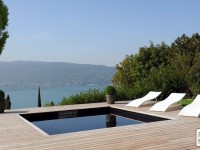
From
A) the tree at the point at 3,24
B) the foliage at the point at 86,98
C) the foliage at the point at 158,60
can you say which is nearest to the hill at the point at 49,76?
the foliage at the point at 158,60

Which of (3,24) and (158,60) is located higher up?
(3,24)

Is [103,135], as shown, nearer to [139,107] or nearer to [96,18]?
[139,107]

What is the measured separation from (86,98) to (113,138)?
8.28 meters

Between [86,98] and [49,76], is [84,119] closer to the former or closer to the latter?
[86,98]

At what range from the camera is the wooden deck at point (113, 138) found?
6.32 metres

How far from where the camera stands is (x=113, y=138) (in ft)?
23.0

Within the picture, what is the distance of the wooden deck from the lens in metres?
6.32

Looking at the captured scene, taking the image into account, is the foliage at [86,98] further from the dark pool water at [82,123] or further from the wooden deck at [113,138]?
the wooden deck at [113,138]

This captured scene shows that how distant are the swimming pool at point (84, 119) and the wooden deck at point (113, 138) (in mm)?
1980

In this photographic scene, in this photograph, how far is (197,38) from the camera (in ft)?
106

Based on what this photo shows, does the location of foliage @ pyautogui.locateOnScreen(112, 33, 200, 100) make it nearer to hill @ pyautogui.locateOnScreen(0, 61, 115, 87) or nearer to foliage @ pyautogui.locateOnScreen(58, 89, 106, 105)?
foliage @ pyautogui.locateOnScreen(58, 89, 106, 105)

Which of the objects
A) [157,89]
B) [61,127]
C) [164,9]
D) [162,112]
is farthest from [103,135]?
[164,9]

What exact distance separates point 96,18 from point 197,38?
46.8 feet

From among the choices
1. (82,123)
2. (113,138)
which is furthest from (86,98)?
(113,138)
